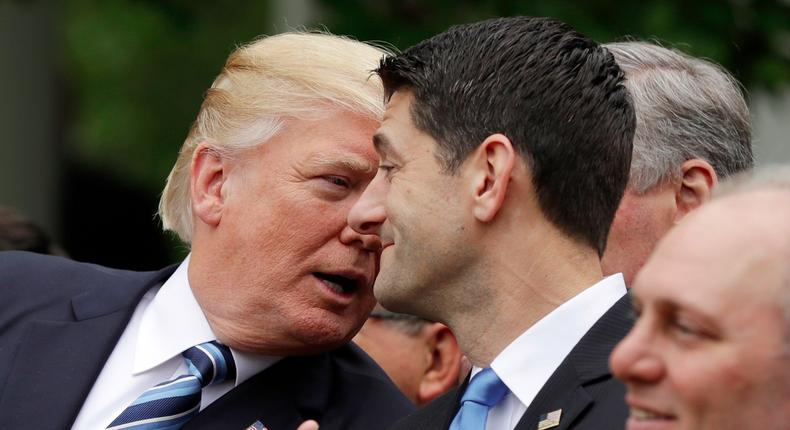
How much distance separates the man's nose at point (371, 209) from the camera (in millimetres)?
3732

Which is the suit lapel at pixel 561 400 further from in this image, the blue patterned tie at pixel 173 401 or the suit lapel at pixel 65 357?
the suit lapel at pixel 65 357

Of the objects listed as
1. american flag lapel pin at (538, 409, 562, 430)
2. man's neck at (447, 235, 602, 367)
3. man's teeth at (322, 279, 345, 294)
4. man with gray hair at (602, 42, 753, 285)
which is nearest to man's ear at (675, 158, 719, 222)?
man with gray hair at (602, 42, 753, 285)

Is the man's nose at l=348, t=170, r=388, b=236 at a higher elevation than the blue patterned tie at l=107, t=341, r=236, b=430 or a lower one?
higher

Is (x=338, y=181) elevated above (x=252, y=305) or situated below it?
above

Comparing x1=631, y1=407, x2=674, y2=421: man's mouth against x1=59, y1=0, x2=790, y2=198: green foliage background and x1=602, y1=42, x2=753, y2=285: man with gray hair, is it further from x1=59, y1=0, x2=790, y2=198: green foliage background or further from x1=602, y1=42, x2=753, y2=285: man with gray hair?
x1=59, y1=0, x2=790, y2=198: green foliage background

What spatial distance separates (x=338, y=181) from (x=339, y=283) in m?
0.29

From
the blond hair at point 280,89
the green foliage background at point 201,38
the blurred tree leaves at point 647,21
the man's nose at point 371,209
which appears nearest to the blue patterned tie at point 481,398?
the man's nose at point 371,209

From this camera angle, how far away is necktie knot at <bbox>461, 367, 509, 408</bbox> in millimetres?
3342

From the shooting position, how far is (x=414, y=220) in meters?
3.46

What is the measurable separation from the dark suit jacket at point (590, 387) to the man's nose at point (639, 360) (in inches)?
21.0

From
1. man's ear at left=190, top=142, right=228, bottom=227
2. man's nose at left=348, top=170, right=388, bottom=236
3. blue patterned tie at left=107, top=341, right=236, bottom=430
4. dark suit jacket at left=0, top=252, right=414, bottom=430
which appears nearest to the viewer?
man's nose at left=348, top=170, right=388, bottom=236

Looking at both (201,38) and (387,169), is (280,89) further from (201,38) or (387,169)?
(201,38)

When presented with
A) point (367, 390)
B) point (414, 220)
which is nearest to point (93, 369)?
point (367, 390)

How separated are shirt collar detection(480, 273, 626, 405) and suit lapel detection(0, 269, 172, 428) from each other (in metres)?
1.32
